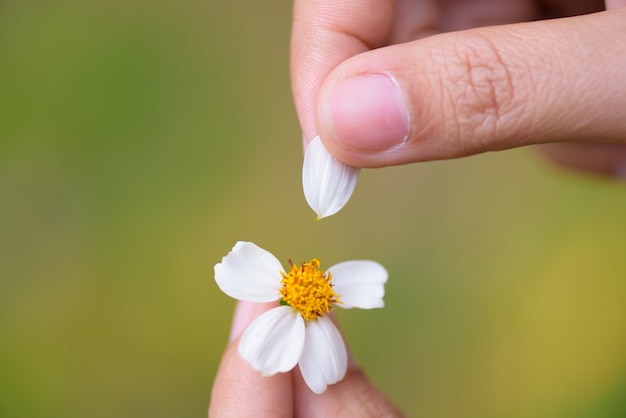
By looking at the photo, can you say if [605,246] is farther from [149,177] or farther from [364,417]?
[149,177]

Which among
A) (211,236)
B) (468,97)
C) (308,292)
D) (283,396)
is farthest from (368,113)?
(211,236)

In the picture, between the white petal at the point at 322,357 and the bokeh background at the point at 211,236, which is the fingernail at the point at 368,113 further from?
the bokeh background at the point at 211,236

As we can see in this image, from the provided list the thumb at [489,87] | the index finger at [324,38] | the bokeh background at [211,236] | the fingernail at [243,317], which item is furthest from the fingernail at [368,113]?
the bokeh background at [211,236]

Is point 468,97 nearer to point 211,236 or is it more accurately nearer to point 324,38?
point 324,38

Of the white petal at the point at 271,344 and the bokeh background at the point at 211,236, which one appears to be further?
the bokeh background at the point at 211,236

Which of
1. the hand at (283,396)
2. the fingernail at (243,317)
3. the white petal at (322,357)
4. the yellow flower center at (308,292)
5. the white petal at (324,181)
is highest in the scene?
the white petal at (324,181)

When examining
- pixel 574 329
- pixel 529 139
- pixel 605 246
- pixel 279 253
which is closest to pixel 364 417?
pixel 529 139
